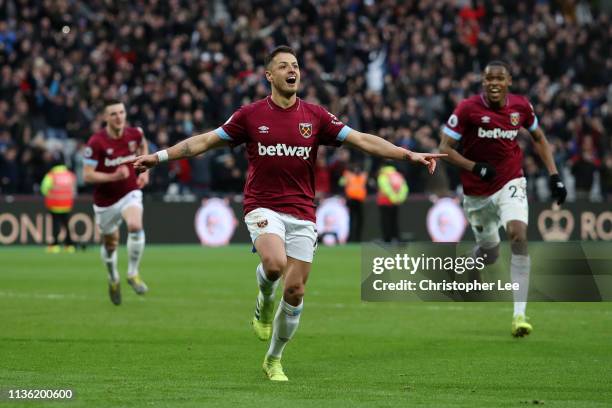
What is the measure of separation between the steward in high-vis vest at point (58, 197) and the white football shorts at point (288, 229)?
1814cm

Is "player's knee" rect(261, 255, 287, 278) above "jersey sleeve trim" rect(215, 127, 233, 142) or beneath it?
beneath

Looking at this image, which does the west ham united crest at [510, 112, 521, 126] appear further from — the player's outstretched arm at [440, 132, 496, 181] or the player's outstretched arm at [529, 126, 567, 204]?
the player's outstretched arm at [440, 132, 496, 181]

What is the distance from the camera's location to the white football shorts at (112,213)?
16094 millimetres

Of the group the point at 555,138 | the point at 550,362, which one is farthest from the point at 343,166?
the point at 550,362

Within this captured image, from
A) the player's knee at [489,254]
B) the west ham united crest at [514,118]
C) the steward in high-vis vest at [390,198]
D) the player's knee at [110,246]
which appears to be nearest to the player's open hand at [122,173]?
the player's knee at [110,246]

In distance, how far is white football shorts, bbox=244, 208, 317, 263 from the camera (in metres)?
9.19

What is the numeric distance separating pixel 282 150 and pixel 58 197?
1836cm

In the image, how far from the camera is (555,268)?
17.6m

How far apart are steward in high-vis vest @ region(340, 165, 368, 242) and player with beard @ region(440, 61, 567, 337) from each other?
16423mm

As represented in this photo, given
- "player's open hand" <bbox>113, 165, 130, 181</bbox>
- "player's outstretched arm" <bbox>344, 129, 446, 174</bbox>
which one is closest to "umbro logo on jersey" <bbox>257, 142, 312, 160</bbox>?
"player's outstretched arm" <bbox>344, 129, 446, 174</bbox>

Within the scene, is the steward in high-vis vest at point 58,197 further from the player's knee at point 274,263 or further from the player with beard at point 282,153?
the player's knee at point 274,263

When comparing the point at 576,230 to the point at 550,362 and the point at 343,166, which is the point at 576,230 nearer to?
the point at 343,166

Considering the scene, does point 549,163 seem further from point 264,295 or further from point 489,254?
point 264,295

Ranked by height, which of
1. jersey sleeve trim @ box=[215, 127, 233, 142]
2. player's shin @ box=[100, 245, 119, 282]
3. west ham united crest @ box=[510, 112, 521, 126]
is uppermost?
west ham united crest @ box=[510, 112, 521, 126]
